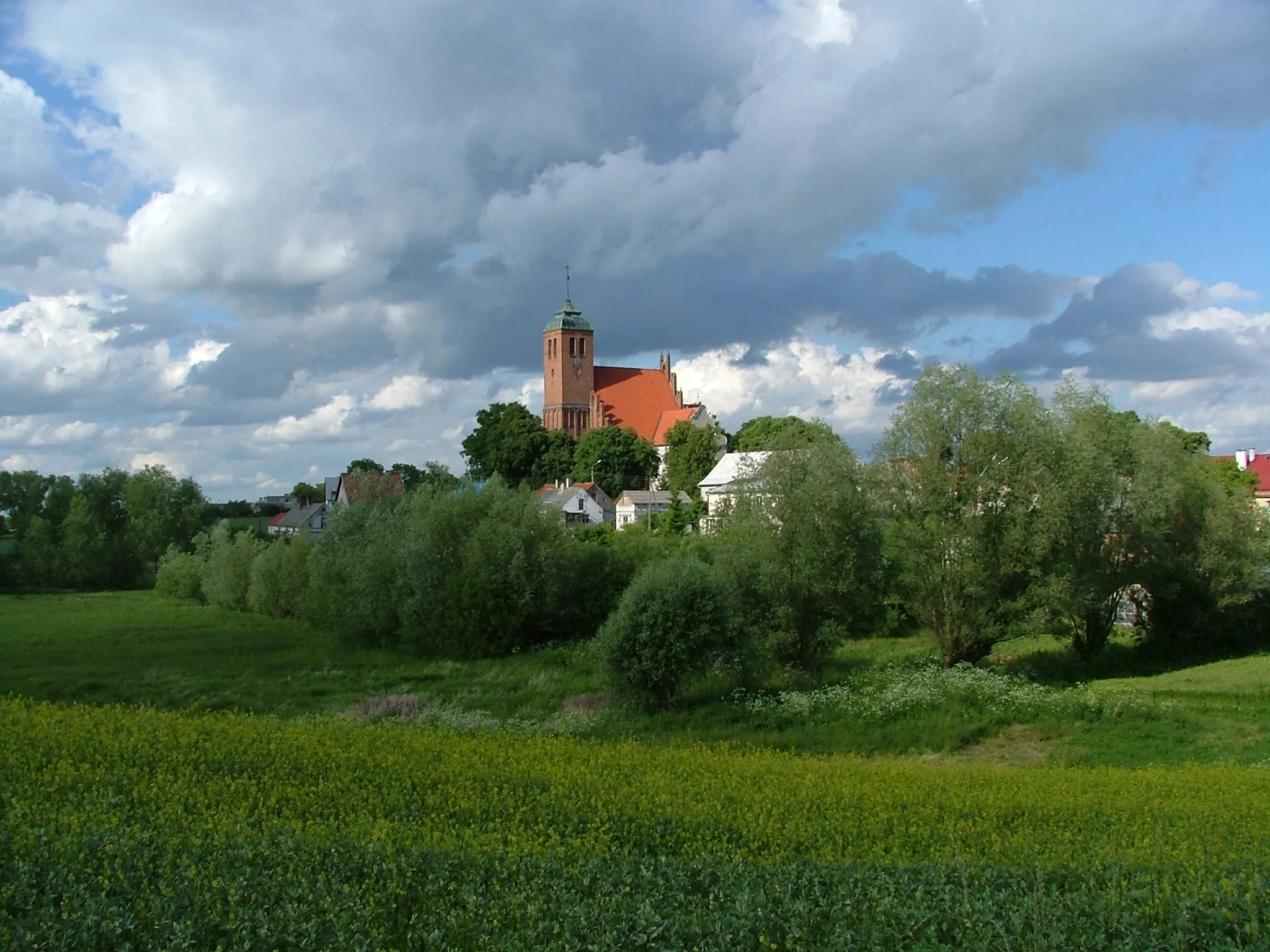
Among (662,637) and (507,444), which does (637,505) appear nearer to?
(507,444)

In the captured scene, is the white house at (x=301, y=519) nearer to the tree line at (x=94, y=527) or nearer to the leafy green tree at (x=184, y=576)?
the tree line at (x=94, y=527)

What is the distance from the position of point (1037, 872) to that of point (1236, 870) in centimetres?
187

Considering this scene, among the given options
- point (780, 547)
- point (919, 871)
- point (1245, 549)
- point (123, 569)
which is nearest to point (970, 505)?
point (780, 547)

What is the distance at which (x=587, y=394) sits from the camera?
139m

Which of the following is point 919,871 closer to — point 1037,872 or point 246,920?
point 1037,872

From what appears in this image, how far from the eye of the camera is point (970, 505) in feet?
104

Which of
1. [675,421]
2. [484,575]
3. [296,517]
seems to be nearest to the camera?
[484,575]

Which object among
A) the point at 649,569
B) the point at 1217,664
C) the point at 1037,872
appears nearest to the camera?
the point at 1037,872

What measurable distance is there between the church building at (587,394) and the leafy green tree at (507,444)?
24.1 metres

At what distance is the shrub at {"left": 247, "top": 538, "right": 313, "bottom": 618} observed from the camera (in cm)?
5297

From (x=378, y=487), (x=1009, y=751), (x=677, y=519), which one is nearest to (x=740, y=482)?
(x=1009, y=751)

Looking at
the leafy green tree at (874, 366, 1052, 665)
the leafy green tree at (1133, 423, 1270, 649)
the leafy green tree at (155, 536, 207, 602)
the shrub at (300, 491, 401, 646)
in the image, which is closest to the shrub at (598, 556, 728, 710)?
the leafy green tree at (874, 366, 1052, 665)

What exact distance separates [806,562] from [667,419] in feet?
357

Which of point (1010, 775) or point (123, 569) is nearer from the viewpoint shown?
point (1010, 775)
